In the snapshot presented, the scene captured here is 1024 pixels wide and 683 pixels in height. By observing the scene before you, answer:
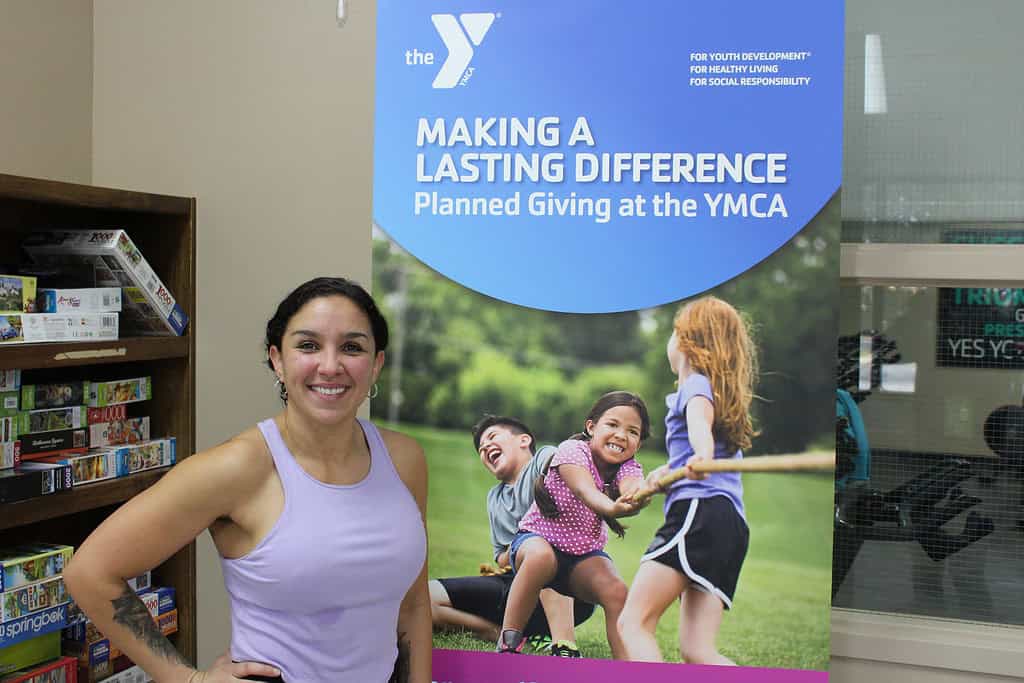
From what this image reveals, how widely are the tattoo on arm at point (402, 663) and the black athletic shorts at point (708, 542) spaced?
618 mm

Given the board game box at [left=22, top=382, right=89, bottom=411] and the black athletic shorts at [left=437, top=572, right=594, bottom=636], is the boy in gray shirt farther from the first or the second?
the board game box at [left=22, top=382, right=89, bottom=411]

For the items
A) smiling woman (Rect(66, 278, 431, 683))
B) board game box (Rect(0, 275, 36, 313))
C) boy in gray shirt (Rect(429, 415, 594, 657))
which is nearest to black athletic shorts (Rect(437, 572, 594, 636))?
boy in gray shirt (Rect(429, 415, 594, 657))

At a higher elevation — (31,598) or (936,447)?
(936,447)

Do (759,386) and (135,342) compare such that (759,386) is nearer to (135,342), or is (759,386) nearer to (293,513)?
(293,513)

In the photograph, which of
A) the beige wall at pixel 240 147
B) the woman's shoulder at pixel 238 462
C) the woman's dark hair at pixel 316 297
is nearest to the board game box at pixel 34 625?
the beige wall at pixel 240 147

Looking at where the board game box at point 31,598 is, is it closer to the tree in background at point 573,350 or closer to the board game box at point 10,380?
the board game box at point 10,380

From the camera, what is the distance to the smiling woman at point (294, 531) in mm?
1663

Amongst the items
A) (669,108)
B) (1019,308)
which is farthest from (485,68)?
(1019,308)

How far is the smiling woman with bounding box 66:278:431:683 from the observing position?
1.66m

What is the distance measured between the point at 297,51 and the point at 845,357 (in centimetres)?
165

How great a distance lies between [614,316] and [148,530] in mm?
1094

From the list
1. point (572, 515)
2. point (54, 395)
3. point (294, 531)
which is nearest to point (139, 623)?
point (294, 531)

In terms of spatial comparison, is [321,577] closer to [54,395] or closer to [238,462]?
[238,462]

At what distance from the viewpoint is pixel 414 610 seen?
6.62 feet
